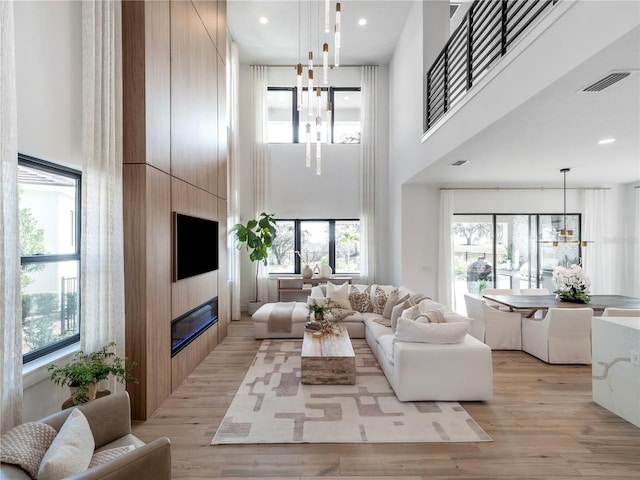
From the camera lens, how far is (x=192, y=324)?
13.1 feet

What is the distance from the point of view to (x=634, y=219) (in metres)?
6.30

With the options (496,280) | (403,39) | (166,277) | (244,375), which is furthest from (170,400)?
(403,39)

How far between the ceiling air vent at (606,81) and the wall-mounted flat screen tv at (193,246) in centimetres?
370

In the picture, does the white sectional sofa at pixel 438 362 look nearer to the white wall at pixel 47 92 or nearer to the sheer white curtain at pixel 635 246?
Result: the white wall at pixel 47 92

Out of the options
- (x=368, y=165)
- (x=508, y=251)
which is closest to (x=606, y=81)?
(x=508, y=251)

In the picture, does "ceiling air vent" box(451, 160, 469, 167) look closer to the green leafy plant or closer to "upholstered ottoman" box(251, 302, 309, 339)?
"upholstered ottoman" box(251, 302, 309, 339)

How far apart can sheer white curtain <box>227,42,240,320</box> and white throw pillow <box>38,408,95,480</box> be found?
492 cm

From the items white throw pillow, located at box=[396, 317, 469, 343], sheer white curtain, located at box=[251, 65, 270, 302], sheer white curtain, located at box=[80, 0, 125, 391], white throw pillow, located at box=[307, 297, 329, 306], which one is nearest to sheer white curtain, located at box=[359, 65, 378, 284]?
white throw pillow, located at box=[307, 297, 329, 306]

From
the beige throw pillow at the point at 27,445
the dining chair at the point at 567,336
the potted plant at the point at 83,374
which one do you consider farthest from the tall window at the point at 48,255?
the dining chair at the point at 567,336

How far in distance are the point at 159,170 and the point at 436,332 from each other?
3.15m

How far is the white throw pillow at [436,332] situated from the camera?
10.6 ft

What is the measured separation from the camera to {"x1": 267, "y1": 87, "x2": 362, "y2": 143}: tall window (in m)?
7.45

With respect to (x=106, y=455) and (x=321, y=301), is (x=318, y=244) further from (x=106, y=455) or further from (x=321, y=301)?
(x=106, y=455)

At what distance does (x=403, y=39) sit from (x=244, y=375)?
20.6 ft
